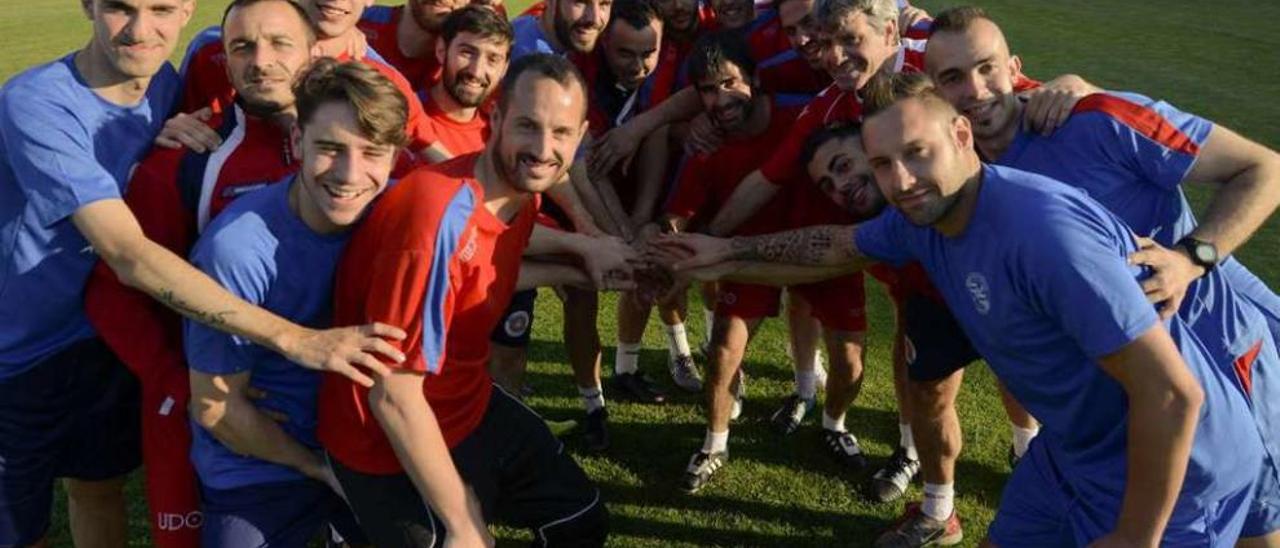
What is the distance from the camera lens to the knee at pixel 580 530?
4.24m

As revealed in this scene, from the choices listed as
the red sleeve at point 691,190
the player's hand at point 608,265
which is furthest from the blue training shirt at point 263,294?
the red sleeve at point 691,190

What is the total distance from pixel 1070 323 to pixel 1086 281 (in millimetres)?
154

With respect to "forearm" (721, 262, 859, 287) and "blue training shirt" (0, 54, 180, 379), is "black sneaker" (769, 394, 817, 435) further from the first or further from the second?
"blue training shirt" (0, 54, 180, 379)

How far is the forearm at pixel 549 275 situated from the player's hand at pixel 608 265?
4 centimetres

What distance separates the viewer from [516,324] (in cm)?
562

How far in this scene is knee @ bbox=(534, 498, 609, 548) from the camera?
424 centimetres

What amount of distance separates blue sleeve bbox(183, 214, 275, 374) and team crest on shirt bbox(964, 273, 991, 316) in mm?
2304

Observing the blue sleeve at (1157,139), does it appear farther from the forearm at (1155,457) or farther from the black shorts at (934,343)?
the black shorts at (934,343)

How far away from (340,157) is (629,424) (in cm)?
340

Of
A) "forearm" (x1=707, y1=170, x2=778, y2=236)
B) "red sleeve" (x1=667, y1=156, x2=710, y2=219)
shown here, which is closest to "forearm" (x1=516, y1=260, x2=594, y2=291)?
"forearm" (x1=707, y1=170, x2=778, y2=236)

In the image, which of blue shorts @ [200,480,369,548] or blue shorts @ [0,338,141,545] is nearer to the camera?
blue shorts @ [200,480,369,548]

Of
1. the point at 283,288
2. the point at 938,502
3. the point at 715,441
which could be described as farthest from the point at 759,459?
the point at 283,288

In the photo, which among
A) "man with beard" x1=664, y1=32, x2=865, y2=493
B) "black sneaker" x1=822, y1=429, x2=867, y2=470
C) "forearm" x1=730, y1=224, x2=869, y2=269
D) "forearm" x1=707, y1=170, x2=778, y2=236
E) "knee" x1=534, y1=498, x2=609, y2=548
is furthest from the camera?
"black sneaker" x1=822, y1=429, x2=867, y2=470

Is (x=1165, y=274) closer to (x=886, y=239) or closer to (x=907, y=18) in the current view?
(x=886, y=239)
